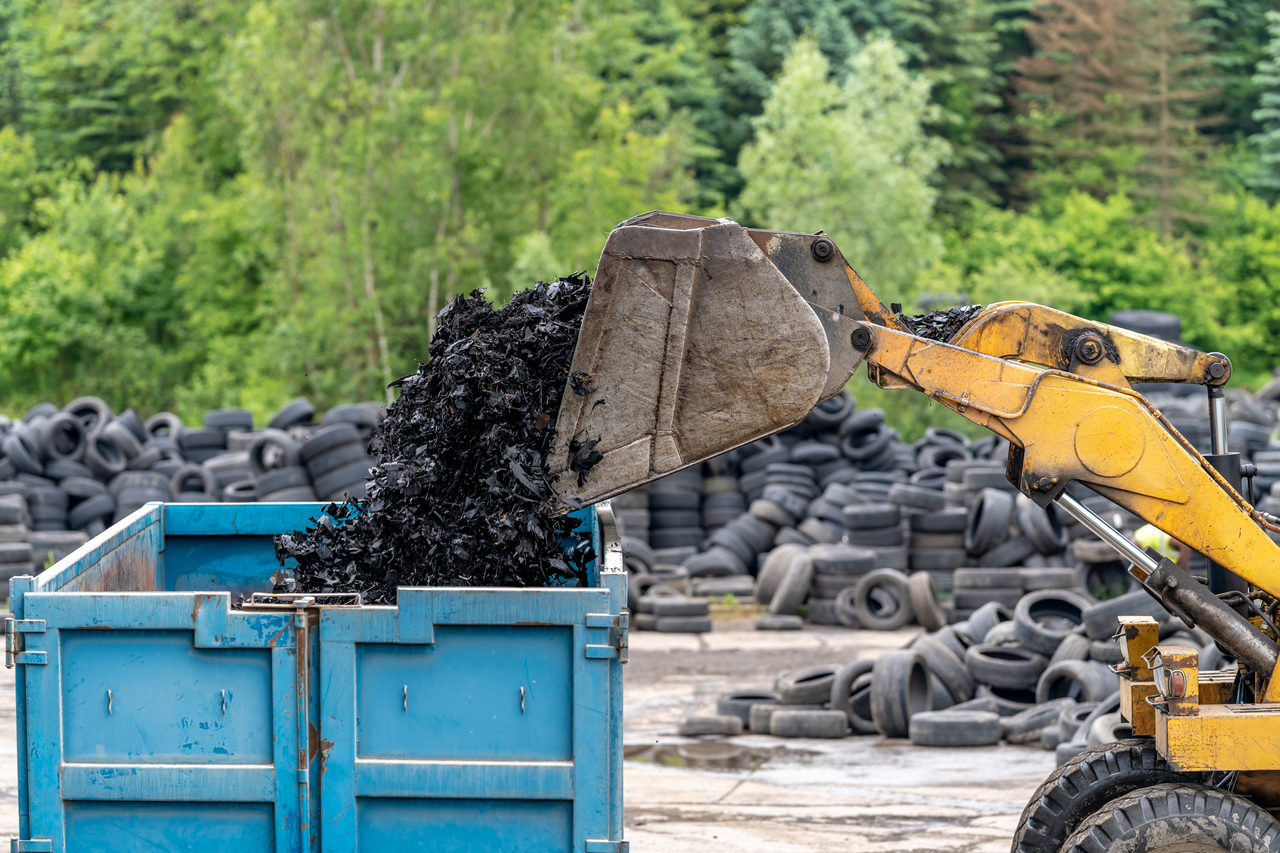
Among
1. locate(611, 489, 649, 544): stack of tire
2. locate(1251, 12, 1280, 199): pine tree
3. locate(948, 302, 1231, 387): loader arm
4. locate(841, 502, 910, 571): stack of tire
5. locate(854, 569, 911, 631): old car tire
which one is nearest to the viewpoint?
locate(948, 302, 1231, 387): loader arm

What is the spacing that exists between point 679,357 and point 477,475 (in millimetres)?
873

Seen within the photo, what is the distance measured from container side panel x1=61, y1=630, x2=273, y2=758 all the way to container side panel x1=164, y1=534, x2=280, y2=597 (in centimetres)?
210

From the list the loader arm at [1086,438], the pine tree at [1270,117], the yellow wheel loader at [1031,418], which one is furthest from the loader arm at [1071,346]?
the pine tree at [1270,117]

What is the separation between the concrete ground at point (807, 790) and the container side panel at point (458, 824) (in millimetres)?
3259

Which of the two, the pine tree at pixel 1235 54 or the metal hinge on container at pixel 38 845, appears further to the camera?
the pine tree at pixel 1235 54

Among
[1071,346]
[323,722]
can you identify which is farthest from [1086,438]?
[323,722]

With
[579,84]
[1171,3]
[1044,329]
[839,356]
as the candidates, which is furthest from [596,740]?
[1171,3]

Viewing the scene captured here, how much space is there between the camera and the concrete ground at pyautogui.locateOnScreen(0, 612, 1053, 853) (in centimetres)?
775

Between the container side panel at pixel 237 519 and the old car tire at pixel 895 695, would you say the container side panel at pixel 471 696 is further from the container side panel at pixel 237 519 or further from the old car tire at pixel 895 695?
the old car tire at pixel 895 695

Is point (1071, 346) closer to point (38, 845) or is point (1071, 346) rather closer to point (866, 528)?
point (38, 845)

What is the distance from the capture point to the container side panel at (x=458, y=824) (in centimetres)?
433

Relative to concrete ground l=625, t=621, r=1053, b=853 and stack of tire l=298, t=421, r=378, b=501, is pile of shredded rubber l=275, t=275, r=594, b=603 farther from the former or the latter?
stack of tire l=298, t=421, r=378, b=501

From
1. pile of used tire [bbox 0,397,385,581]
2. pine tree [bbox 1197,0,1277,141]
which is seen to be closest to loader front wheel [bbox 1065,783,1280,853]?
pile of used tire [bbox 0,397,385,581]

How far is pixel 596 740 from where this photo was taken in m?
4.30
